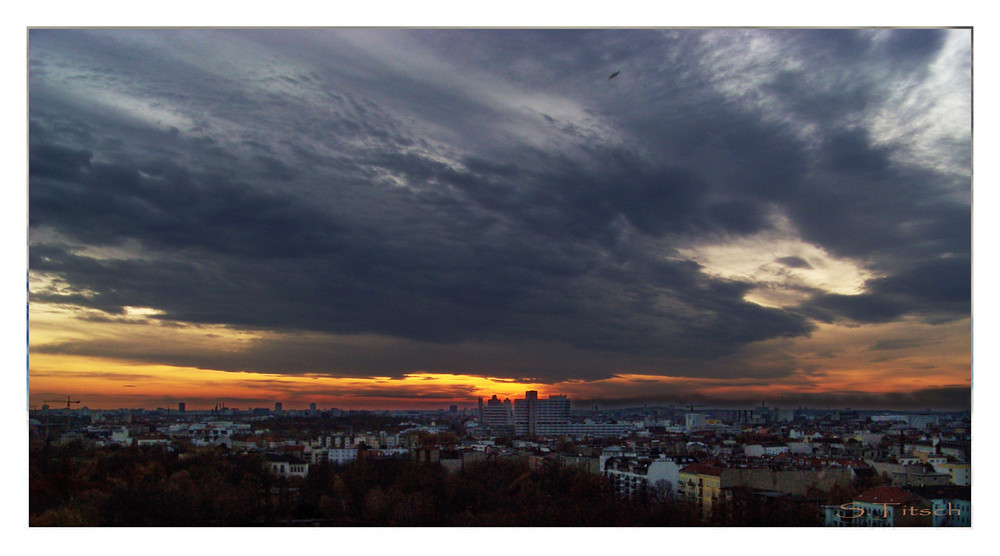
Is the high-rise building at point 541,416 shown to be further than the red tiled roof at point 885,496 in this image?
Yes

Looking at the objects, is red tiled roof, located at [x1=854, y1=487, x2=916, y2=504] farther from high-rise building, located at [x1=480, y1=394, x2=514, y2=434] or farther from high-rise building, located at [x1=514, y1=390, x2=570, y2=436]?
high-rise building, located at [x1=480, y1=394, x2=514, y2=434]

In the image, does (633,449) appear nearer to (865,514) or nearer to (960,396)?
(865,514)

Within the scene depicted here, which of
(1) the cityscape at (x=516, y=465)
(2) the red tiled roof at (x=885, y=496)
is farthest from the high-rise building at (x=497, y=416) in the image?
(2) the red tiled roof at (x=885, y=496)

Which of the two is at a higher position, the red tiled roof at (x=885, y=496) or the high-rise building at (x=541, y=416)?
the high-rise building at (x=541, y=416)

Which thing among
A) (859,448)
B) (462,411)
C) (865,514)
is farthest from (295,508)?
(859,448)

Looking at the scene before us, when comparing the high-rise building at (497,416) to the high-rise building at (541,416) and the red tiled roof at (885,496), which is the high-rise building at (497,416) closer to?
the high-rise building at (541,416)

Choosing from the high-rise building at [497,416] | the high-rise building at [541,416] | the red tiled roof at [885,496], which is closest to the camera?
the red tiled roof at [885,496]

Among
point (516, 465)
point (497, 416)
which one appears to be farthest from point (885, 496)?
point (497, 416)

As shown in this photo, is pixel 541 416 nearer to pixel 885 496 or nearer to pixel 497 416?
pixel 497 416
